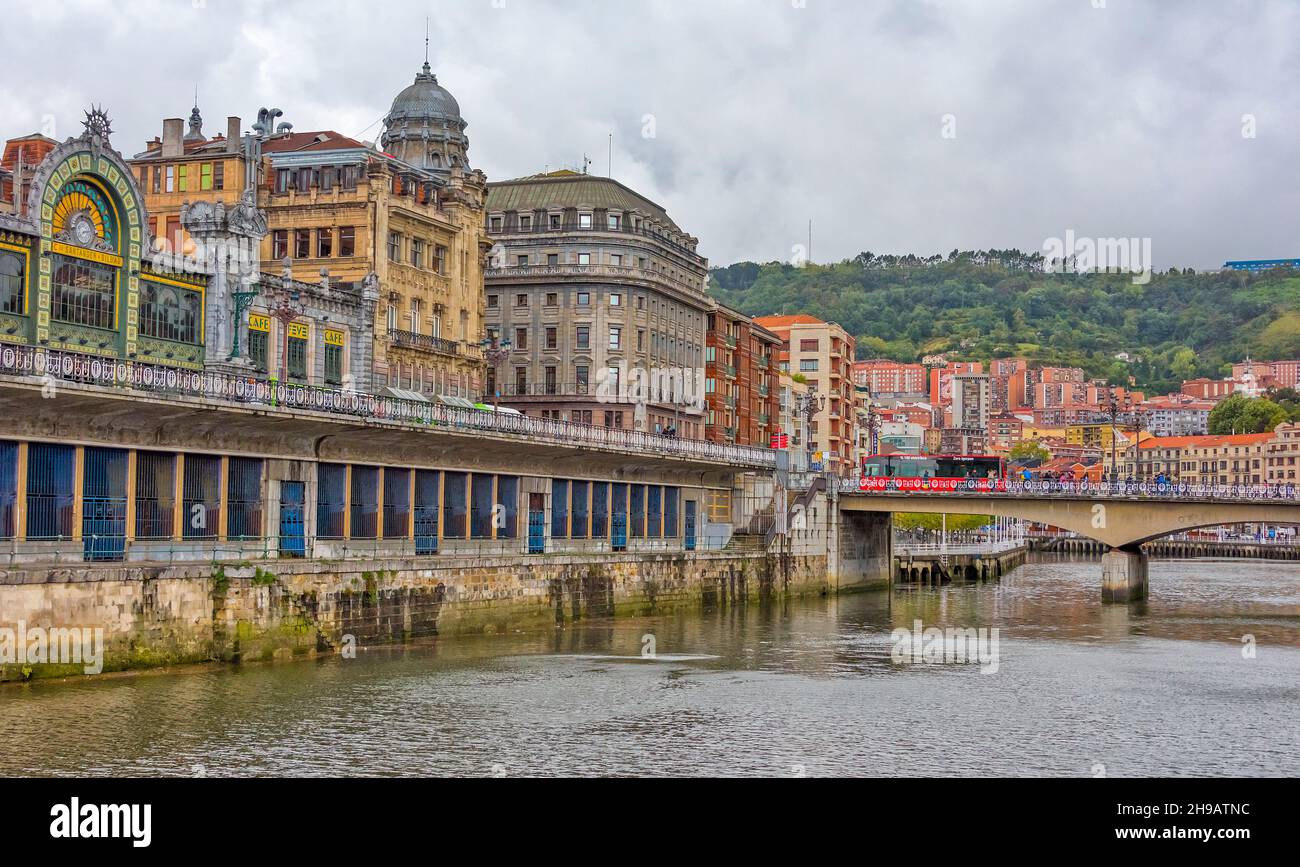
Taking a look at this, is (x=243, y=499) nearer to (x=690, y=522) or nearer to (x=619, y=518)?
(x=619, y=518)

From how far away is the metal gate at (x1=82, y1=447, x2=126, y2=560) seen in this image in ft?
167

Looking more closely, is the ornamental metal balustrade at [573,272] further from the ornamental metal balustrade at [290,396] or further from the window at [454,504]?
the window at [454,504]

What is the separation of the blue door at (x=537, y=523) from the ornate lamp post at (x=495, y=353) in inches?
629

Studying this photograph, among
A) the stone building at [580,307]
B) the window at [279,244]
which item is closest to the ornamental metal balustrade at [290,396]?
the window at [279,244]

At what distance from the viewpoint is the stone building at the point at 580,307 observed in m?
110

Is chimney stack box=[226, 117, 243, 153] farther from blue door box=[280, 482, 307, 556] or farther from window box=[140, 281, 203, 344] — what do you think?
blue door box=[280, 482, 307, 556]

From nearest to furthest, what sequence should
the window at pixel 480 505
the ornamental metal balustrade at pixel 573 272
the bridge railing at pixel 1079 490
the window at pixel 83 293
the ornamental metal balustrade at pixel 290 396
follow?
the ornamental metal balustrade at pixel 290 396, the window at pixel 83 293, the window at pixel 480 505, the bridge railing at pixel 1079 490, the ornamental metal balustrade at pixel 573 272

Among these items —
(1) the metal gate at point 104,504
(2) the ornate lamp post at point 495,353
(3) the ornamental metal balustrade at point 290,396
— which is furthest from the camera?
(2) the ornate lamp post at point 495,353

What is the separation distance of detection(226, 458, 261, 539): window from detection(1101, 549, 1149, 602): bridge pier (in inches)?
2136

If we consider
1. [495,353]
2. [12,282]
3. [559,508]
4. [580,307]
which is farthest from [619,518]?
[12,282]

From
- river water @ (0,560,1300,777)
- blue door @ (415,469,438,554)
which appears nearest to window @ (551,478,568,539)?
blue door @ (415,469,438,554)
